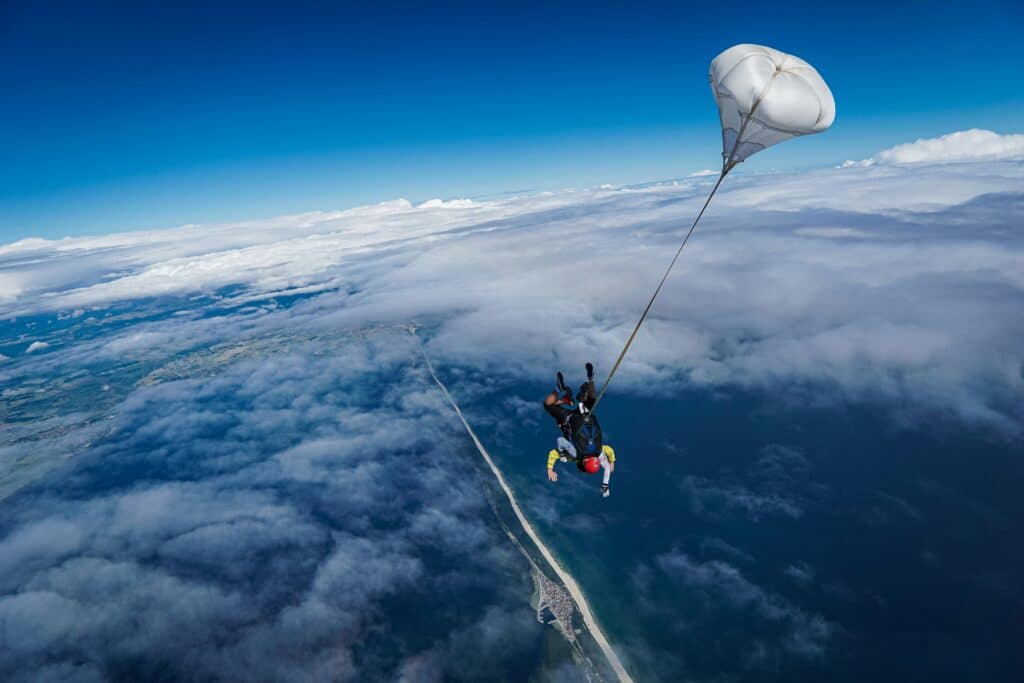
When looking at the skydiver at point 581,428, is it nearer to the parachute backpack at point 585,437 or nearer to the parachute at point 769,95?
the parachute backpack at point 585,437

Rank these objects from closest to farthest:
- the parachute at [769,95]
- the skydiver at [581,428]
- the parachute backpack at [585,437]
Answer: the parachute at [769,95], the skydiver at [581,428], the parachute backpack at [585,437]

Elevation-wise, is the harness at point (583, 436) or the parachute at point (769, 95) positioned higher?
the parachute at point (769, 95)

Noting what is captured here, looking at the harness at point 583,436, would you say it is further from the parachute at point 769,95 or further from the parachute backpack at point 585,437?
the parachute at point 769,95

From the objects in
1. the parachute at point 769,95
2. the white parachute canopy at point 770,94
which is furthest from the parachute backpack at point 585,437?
the white parachute canopy at point 770,94

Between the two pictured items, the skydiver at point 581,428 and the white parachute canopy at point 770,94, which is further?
the skydiver at point 581,428

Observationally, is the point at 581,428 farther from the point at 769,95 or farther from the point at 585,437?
the point at 769,95

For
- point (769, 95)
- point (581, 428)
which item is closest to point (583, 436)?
point (581, 428)

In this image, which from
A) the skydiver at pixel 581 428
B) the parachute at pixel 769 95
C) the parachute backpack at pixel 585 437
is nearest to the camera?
the parachute at pixel 769 95
